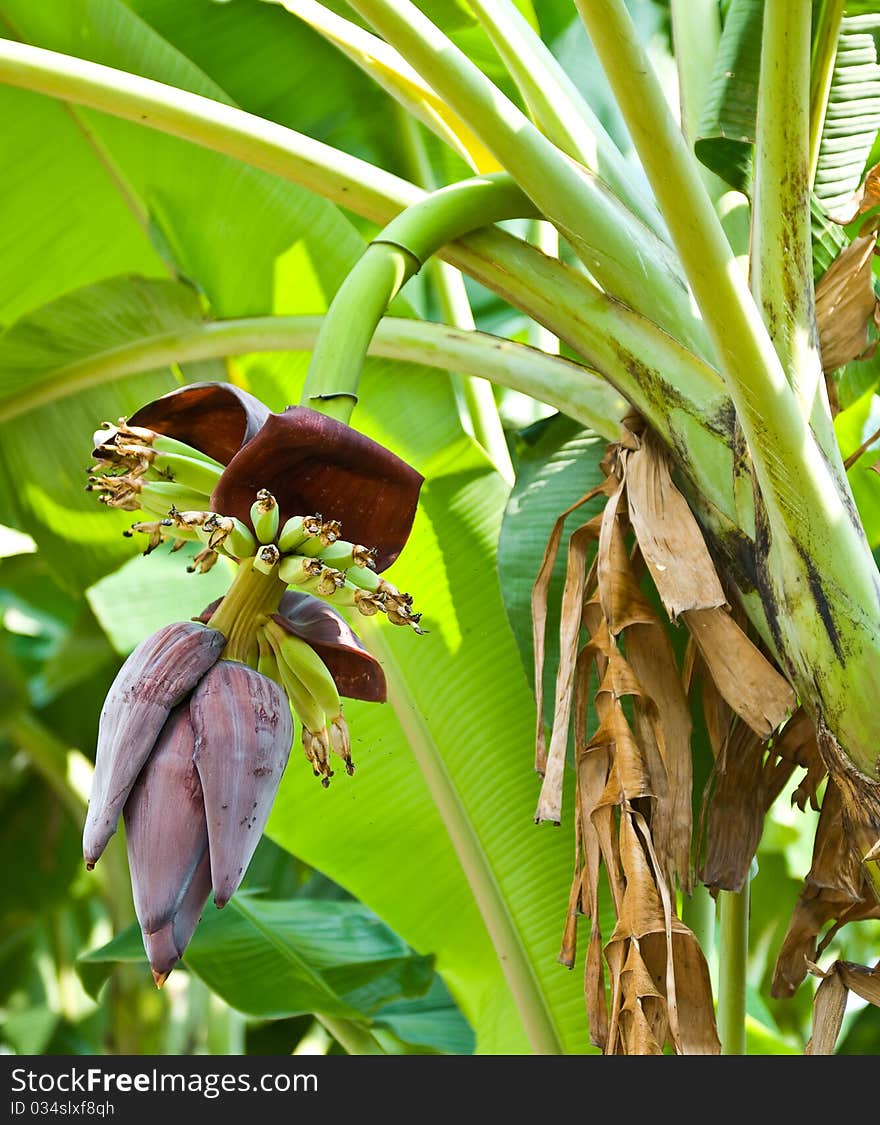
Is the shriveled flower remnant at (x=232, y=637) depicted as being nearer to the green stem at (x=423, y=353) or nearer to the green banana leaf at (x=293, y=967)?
the green stem at (x=423, y=353)

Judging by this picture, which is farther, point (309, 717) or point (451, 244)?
point (451, 244)

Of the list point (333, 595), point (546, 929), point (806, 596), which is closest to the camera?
point (333, 595)

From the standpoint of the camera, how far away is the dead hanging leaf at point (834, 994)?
0.69 metres

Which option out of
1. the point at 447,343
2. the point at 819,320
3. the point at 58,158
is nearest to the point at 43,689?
the point at 58,158

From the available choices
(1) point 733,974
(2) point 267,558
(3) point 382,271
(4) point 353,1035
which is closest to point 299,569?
(2) point 267,558

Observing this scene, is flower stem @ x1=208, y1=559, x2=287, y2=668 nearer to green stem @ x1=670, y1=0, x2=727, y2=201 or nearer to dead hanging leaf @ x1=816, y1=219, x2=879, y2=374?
dead hanging leaf @ x1=816, y1=219, x2=879, y2=374

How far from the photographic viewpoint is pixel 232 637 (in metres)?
0.51

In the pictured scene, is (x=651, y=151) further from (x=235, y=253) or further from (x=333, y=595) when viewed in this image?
(x=235, y=253)

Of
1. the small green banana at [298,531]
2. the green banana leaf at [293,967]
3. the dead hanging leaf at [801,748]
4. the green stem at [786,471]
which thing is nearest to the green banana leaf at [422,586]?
the green banana leaf at [293,967]

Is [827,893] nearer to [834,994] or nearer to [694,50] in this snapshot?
[834,994]

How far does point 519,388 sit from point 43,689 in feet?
4.61

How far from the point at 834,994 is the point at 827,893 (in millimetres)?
64

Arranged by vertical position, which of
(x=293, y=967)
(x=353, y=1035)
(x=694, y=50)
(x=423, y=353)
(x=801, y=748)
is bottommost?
(x=353, y=1035)

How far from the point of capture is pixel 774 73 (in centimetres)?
64
